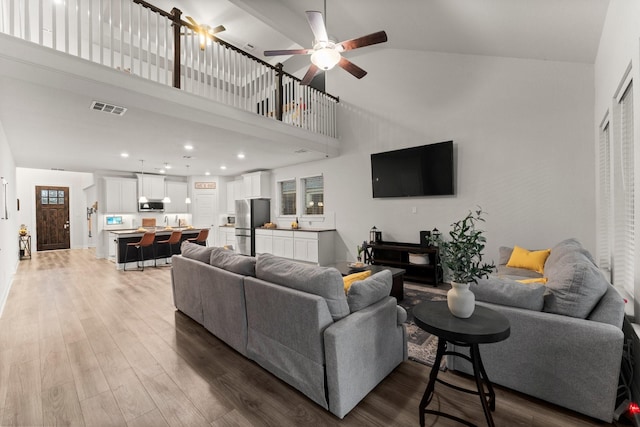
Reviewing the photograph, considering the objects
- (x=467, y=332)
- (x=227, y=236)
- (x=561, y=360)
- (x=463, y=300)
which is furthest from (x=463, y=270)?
(x=227, y=236)

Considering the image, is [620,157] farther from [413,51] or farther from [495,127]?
[413,51]

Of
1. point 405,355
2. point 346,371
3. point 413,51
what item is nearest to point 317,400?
point 346,371

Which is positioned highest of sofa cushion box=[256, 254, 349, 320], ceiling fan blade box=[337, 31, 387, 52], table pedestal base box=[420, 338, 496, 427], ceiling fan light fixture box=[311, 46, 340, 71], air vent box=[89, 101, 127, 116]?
ceiling fan blade box=[337, 31, 387, 52]

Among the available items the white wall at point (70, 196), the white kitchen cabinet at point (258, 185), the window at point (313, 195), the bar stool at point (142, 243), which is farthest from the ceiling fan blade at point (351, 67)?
the white wall at point (70, 196)

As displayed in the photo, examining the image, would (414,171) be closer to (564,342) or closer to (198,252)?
(564,342)

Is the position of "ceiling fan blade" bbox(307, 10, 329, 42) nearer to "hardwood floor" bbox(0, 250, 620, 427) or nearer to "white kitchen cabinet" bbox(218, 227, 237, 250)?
"hardwood floor" bbox(0, 250, 620, 427)

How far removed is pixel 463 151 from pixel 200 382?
16.5 feet

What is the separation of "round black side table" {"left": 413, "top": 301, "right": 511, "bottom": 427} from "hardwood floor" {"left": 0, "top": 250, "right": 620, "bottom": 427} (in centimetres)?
25

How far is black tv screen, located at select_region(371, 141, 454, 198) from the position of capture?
498 cm

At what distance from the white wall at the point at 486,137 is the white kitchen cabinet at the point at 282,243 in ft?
5.19

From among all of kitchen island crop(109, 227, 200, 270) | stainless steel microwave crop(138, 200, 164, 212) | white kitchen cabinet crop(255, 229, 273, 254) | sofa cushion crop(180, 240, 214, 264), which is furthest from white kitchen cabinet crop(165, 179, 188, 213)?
sofa cushion crop(180, 240, 214, 264)

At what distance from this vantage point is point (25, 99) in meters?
3.13

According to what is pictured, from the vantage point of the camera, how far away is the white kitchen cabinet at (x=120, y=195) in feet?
26.7

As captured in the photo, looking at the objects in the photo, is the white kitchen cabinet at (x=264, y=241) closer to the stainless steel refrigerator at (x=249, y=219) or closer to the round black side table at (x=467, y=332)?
the stainless steel refrigerator at (x=249, y=219)
